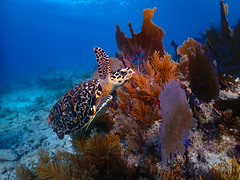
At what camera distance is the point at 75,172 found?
63.4 inches

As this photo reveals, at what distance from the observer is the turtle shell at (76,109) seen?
8.00 feet

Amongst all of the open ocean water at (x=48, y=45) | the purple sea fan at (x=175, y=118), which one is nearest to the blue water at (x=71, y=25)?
the open ocean water at (x=48, y=45)

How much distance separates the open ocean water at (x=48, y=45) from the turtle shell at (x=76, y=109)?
5.93ft

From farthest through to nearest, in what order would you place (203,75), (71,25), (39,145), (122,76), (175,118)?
(71,25) < (39,145) < (122,76) < (203,75) < (175,118)

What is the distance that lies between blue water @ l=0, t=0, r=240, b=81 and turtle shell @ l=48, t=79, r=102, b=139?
1772 centimetres

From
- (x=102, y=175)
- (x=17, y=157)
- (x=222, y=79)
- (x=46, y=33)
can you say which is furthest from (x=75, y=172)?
(x=46, y=33)

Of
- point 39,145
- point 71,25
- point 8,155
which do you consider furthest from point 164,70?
point 71,25

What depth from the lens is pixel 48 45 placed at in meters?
117

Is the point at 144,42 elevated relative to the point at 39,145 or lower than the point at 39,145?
elevated

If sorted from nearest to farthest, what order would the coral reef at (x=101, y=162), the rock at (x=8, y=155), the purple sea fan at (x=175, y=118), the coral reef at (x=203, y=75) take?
the purple sea fan at (x=175, y=118)
the coral reef at (x=101, y=162)
the coral reef at (x=203, y=75)
the rock at (x=8, y=155)

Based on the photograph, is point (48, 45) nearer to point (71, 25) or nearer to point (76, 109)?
point (71, 25)

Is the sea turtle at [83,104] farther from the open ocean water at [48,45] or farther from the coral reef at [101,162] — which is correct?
the open ocean water at [48,45]

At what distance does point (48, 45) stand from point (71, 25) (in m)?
40.8

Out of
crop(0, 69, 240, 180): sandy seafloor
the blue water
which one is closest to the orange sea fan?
crop(0, 69, 240, 180): sandy seafloor
